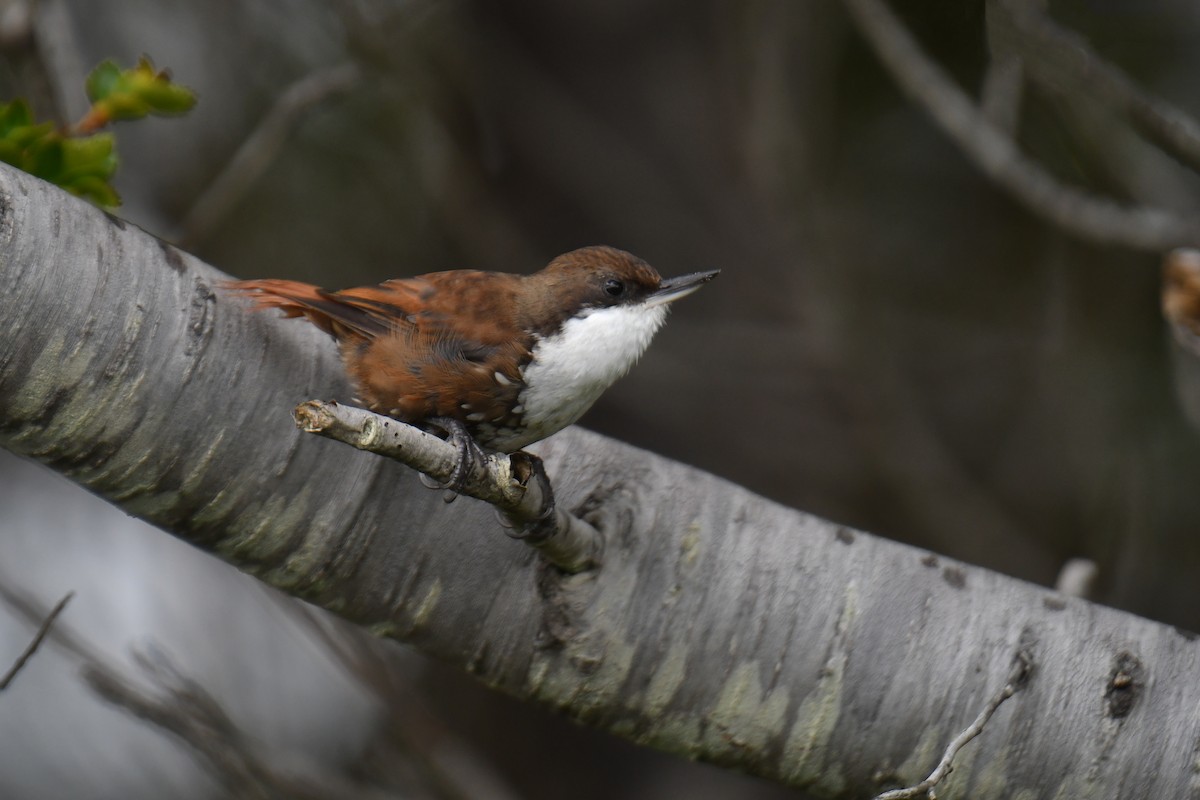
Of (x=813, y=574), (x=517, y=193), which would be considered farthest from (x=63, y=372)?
(x=517, y=193)

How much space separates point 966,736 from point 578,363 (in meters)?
1.18

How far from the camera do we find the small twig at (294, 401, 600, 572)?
71.9 inches

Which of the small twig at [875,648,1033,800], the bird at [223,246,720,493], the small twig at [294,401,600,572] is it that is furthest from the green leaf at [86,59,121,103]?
the small twig at [875,648,1033,800]

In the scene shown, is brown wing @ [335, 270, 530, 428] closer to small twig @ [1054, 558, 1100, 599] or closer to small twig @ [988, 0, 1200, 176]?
small twig @ [988, 0, 1200, 176]

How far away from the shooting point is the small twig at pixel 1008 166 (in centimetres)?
289

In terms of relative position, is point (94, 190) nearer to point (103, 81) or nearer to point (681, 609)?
point (103, 81)

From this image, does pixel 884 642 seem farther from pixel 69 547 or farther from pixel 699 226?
pixel 69 547

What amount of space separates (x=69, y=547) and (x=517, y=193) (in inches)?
97.2

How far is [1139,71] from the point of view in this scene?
4.89 meters

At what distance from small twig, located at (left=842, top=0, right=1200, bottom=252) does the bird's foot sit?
5.41 feet

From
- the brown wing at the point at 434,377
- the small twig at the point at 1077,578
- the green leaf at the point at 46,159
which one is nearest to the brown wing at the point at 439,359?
the brown wing at the point at 434,377

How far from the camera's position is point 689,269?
5.49 meters

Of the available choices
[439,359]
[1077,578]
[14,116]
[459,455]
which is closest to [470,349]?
[439,359]

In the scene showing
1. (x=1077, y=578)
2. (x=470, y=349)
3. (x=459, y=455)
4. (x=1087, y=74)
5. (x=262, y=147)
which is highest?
(x=1087, y=74)
